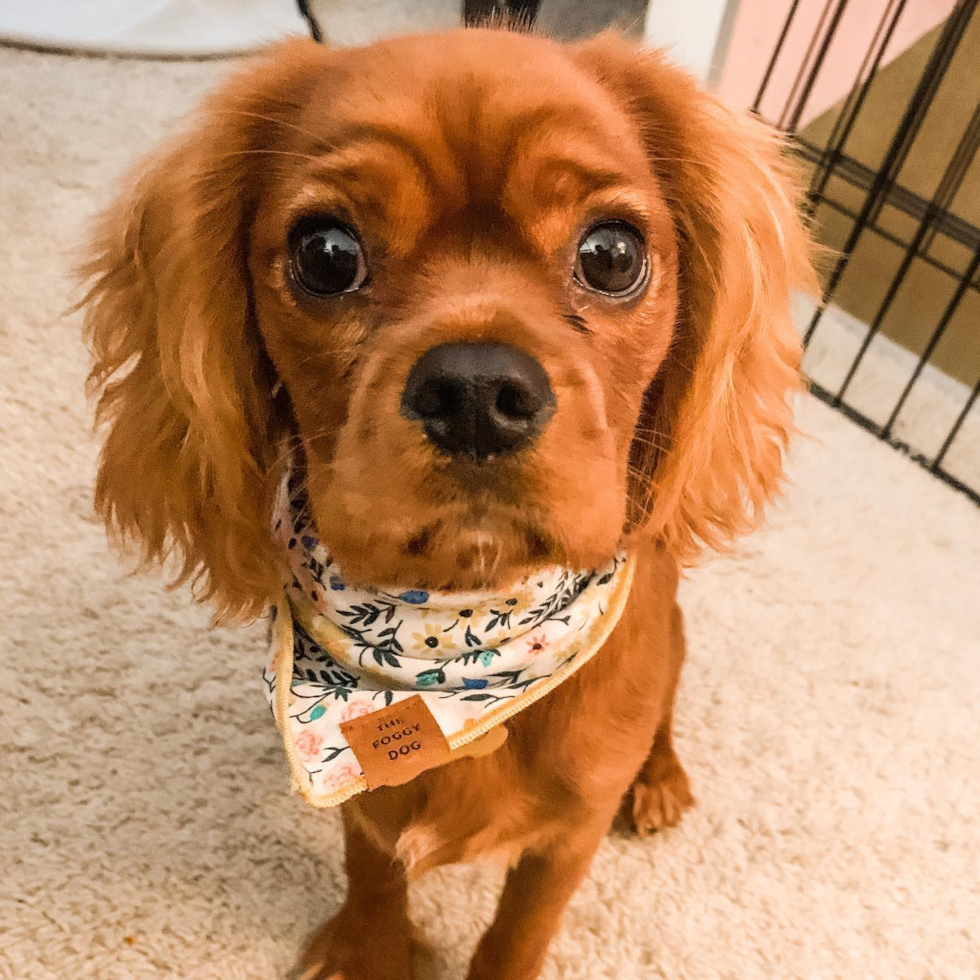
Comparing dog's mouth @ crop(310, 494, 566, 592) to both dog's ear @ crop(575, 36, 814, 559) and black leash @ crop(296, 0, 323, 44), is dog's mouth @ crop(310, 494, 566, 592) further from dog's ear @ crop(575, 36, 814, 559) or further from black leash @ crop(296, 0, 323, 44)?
black leash @ crop(296, 0, 323, 44)

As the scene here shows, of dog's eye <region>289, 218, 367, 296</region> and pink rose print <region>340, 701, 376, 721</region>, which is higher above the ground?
dog's eye <region>289, 218, 367, 296</region>

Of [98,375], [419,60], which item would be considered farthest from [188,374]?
[419,60]

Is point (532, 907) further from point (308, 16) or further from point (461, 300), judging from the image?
point (308, 16)

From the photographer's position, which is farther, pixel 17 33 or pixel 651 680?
pixel 17 33

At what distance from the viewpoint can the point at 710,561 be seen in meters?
1.59

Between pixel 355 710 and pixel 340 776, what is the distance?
64 mm

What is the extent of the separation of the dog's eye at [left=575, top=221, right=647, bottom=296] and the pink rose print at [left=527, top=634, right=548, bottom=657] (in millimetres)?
324

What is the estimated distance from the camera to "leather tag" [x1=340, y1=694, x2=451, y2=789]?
2.90 ft

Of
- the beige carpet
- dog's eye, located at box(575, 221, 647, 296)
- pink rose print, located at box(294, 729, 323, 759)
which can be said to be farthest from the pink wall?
pink rose print, located at box(294, 729, 323, 759)

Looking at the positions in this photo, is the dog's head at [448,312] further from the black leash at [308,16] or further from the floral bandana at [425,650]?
the black leash at [308,16]

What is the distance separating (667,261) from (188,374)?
0.42 metres

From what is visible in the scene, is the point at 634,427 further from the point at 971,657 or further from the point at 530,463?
the point at 971,657

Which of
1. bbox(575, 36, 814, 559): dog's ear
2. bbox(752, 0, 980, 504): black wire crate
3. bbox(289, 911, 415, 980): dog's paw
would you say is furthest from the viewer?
bbox(752, 0, 980, 504): black wire crate

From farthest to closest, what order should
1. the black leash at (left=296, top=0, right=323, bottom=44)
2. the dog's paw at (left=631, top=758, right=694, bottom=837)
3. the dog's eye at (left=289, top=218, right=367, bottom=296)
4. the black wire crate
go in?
1. the black leash at (left=296, top=0, right=323, bottom=44)
2. the black wire crate
3. the dog's paw at (left=631, top=758, right=694, bottom=837)
4. the dog's eye at (left=289, top=218, right=367, bottom=296)
